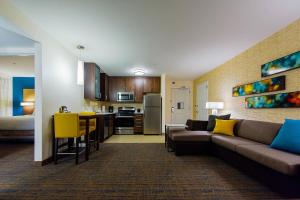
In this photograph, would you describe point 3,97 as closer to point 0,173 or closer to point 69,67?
point 69,67

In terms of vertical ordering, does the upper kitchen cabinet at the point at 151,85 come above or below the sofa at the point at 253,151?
above

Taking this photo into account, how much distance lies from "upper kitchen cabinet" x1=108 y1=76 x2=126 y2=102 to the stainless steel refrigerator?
1.20 metres

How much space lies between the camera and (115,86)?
6.75 meters

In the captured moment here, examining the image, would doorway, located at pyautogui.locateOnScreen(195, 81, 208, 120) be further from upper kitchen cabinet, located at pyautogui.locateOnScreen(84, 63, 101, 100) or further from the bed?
the bed

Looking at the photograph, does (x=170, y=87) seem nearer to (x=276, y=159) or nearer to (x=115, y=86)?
(x=115, y=86)

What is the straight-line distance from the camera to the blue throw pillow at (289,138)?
6.60 ft

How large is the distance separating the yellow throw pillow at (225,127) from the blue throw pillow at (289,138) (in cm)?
122

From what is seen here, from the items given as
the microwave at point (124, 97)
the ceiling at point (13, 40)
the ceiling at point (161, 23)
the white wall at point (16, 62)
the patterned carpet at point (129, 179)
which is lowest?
the patterned carpet at point (129, 179)

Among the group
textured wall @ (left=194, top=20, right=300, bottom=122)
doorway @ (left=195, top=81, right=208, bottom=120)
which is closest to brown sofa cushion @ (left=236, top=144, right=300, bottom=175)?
textured wall @ (left=194, top=20, right=300, bottom=122)

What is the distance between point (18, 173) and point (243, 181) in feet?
11.0

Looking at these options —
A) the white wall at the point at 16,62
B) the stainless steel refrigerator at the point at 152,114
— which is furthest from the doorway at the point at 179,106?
the white wall at the point at 16,62

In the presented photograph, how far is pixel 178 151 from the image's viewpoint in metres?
3.43

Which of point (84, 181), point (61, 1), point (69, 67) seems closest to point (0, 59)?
point (69, 67)

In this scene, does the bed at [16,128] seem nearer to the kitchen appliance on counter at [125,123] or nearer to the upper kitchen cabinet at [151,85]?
the kitchen appliance on counter at [125,123]
